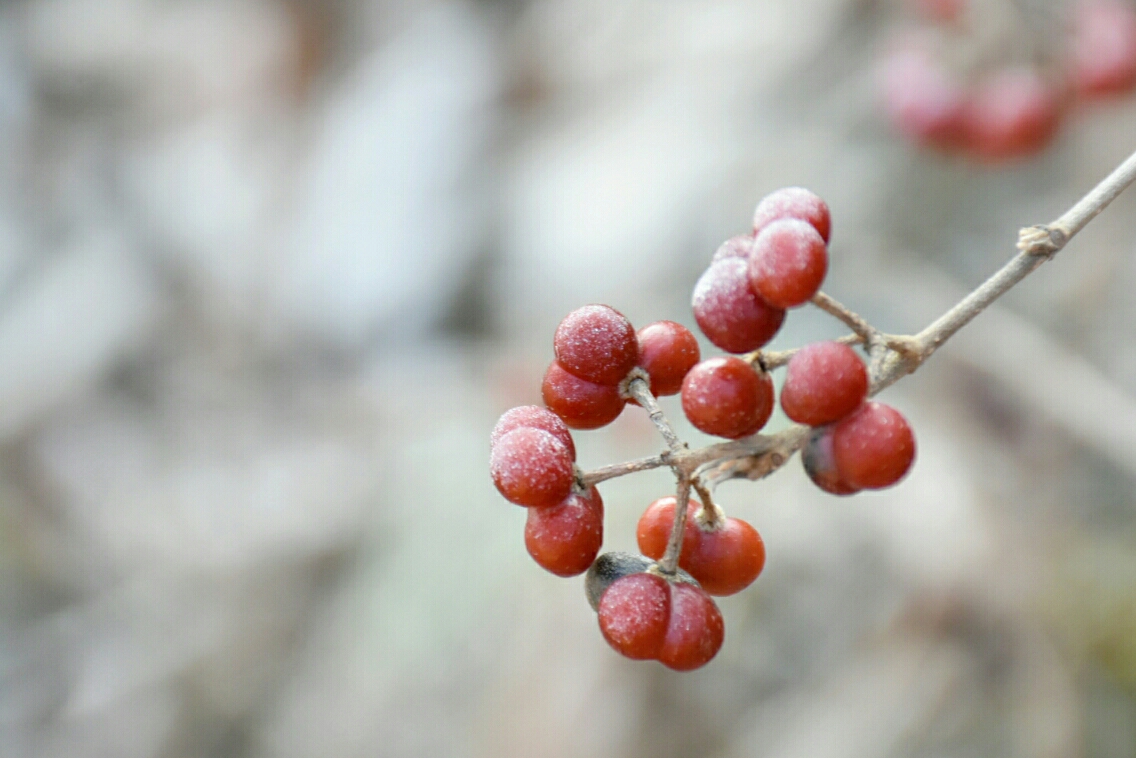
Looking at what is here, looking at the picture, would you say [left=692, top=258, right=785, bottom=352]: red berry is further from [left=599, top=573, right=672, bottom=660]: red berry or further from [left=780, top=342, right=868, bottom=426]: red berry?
[left=599, top=573, right=672, bottom=660]: red berry

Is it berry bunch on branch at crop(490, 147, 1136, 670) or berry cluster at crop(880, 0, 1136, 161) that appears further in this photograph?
berry cluster at crop(880, 0, 1136, 161)

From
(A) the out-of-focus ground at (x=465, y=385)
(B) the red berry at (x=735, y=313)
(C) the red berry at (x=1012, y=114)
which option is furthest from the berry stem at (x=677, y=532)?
(C) the red berry at (x=1012, y=114)

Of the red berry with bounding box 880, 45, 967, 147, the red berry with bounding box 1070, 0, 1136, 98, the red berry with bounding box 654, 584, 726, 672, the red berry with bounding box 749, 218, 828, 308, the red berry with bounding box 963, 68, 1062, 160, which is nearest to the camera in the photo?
the red berry with bounding box 749, 218, 828, 308

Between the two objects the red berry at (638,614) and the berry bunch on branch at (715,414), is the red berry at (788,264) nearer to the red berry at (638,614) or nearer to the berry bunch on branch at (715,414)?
the berry bunch on branch at (715,414)

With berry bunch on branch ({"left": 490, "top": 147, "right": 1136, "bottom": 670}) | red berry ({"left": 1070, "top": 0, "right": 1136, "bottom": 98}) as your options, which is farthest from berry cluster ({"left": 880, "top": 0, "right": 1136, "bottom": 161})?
berry bunch on branch ({"left": 490, "top": 147, "right": 1136, "bottom": 670})

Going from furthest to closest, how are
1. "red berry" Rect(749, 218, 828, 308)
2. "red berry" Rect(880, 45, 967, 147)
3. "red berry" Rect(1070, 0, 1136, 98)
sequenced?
"red berry" Rect(880, 45, 967, 147)
"red berry" Rect(1070, 0, 1136, 98)
"red berry" Rect(749, 218, 828, 308)

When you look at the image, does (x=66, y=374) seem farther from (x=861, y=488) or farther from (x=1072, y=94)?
(x=861, y=488)

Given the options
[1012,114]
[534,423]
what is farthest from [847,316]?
[1012,114]

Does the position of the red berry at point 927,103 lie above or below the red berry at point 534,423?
below
